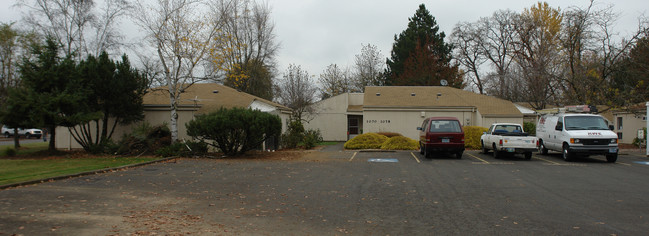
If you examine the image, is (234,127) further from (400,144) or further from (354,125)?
(354,125)

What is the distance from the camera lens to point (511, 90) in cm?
3884

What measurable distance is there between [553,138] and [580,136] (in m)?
2.12

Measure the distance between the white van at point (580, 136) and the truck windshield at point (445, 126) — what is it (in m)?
4.14

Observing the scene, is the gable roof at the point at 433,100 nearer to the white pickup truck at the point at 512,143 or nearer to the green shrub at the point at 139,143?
the white pickup truck at the point at 512,143

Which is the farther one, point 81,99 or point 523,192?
point 81,99

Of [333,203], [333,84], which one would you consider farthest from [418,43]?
[333,203]

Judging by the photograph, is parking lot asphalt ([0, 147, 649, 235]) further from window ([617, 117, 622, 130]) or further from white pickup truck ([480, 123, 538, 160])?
window ([617, 117, 622, 130])

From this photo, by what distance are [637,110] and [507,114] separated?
7.42 meters

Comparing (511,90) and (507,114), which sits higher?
(511,90)

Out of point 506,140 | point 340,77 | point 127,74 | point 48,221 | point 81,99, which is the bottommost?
point 48,221

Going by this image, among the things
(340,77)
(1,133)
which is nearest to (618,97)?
(340,77)

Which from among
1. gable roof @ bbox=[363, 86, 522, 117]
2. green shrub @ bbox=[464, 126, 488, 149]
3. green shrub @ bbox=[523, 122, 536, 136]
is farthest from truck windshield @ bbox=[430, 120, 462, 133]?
green shrub @ bbox=[523, 122, 536, 136]

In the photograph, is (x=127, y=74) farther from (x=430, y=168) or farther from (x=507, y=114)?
(x=507, y=114)

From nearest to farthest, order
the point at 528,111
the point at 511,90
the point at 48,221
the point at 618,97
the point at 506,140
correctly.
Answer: the point at 48,221 < the point at 506,140 < the point at 618,97 < the point at 528,111 < the point at 511,90
